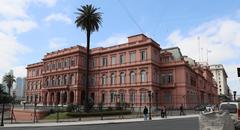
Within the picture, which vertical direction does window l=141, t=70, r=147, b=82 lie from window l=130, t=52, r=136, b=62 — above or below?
below

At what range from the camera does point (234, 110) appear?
73.2 ft

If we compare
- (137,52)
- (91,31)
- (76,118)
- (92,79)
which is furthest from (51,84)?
(76,118)

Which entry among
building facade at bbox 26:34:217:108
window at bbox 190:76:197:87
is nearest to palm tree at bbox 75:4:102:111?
building facade at bbox 26:34:217:108

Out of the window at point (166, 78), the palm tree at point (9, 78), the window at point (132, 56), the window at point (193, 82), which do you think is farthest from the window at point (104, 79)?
the palm tree at point (9, 78)

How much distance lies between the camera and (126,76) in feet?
223

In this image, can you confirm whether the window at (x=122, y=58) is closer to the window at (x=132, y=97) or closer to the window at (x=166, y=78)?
the window at (x=132, y=97)

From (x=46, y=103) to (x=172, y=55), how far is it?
39056 millimetres

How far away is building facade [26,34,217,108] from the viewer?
212ft

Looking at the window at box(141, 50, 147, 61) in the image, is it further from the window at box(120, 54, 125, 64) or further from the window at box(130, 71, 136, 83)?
the window at box(120, 54, 125, 64)

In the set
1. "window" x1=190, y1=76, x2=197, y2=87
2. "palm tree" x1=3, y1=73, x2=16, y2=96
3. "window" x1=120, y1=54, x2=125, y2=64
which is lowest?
"window" x1=190, y1=76, x2=197, y2=87

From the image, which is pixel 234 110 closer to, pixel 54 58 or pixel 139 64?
pixel 139 64

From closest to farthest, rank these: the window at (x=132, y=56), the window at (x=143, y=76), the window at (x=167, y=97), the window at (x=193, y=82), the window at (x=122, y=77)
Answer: the window at (x=143, y=76)
the window at (x=167, y=97)
the window at (x=132, y=56)
the window at (x=122, y=77)
the window at (x=193, y=82)

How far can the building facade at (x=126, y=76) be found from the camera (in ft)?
212

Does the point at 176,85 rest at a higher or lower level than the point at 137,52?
lower
